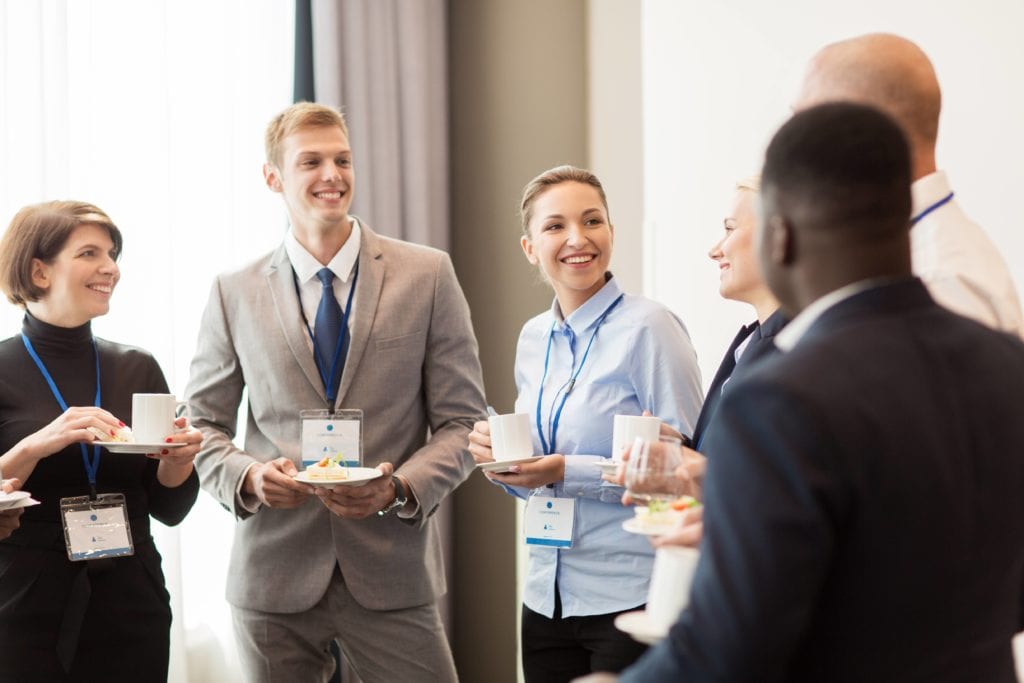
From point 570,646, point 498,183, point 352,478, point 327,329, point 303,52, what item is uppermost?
point 303,52

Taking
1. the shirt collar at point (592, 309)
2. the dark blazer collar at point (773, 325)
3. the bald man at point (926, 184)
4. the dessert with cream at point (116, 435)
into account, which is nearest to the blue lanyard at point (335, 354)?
the dessert with cream at point (116, 435)

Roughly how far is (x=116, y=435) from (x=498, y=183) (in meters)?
2.51

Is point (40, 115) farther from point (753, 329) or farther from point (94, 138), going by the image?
point (753, 329)

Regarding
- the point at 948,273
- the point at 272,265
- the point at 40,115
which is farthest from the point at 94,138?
the point at 948,273

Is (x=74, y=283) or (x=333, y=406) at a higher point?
(x=74, y=283)

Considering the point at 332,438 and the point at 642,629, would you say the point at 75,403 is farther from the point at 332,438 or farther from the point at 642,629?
the point at 642,629

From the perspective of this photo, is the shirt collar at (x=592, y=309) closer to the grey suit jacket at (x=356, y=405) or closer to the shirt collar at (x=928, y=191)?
the grey suit jacket at (x=356, y=405)

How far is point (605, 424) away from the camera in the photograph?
2623 millimetres

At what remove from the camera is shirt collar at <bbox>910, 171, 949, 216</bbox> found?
1638mm

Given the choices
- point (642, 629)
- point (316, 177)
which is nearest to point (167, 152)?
point (316, 177)

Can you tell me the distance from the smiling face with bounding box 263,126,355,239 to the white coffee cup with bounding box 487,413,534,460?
880 millimetres

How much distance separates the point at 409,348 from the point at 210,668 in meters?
1.82

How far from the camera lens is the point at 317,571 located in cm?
284

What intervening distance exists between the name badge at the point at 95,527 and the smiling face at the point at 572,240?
1341mm
